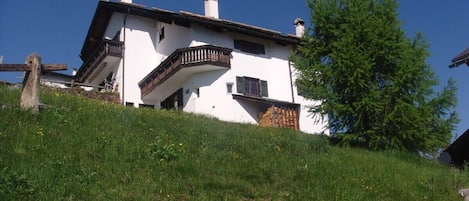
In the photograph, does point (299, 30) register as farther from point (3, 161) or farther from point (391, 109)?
point (3, 161)

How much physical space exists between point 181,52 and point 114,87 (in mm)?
6612

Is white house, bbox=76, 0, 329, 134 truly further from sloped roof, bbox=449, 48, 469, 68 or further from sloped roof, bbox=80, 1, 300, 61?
sloped roof, bbox=449, 48, 469, 68

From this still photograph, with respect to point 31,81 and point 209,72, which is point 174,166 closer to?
point 31,81

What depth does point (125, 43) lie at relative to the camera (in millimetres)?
36719

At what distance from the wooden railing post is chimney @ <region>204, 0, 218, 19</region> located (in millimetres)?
23402

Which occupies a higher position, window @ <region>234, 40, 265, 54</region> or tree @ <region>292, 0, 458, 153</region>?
window @ <region>234, 40, 265, 54</region>

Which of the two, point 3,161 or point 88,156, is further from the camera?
point 88,156

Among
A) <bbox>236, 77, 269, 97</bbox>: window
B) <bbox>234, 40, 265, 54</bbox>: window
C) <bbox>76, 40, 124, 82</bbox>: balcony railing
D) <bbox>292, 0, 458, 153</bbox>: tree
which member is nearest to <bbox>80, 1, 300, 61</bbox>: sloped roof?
<bbox>234, 40, 265, 54</bbox>: window

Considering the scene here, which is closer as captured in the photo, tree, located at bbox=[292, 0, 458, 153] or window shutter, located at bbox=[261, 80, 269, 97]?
tree, located at bbox=[292, 0, 458, 153]

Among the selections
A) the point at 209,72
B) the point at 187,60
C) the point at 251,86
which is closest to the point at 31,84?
the point at 187,60

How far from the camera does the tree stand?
22062mm

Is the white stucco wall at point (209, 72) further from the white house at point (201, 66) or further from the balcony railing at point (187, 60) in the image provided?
the balcony railing at point (187, 60)

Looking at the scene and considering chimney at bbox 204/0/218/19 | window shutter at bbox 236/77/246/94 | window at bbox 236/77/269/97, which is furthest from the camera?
chimney at bbox 204/0/218/19

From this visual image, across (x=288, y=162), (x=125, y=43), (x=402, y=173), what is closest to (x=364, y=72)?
(x=402, y=173)
